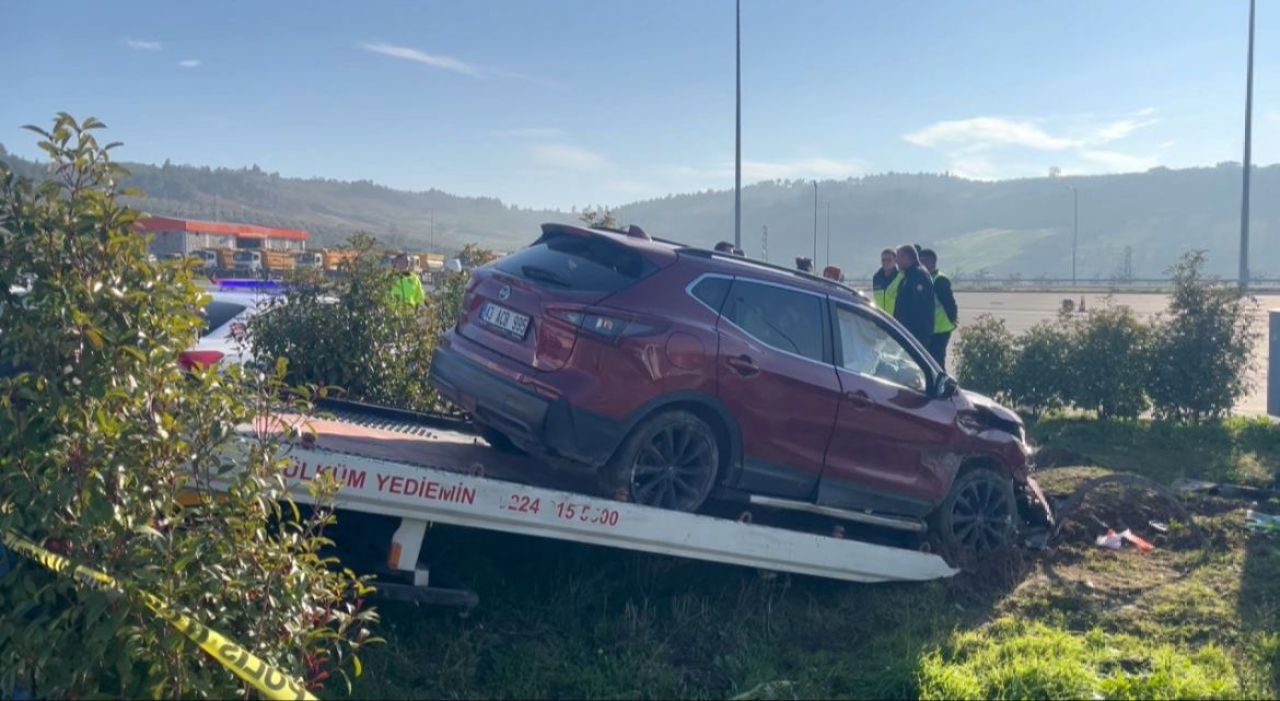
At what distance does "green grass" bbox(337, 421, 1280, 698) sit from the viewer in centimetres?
509

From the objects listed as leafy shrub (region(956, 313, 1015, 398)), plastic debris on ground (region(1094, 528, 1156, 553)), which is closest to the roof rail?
plastic debris on ground (region(1094, 528, 1156, 553))

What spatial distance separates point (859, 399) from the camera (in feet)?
21.7

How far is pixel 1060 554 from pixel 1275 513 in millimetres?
2548

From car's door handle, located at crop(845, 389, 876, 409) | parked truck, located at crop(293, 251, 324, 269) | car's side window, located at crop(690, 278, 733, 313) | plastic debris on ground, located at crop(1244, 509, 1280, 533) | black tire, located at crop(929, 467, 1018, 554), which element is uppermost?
parked truck, located at crop(293, 251, 324, 269)

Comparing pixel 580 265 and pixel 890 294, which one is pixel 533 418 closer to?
pixel 580 265

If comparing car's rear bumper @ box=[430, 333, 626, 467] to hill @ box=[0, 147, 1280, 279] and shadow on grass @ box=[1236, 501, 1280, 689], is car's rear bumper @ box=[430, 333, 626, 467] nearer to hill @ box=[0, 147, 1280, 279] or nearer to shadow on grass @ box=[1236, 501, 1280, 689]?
shadow on grass @ box=[1236, 501, 1280, 689]

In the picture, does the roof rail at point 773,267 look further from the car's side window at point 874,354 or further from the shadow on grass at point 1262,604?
the shadow on grass at point 1262,604

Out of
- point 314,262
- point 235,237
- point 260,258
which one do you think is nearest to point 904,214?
point 235,237

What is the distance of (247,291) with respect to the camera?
1116 centimetres

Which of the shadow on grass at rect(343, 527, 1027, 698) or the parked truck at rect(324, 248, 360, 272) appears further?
the parked truck at rect(324, 248, 360, 272)

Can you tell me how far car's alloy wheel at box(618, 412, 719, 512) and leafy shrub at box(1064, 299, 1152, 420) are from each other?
29.7 ft

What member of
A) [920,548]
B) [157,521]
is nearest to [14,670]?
A: [157,521]

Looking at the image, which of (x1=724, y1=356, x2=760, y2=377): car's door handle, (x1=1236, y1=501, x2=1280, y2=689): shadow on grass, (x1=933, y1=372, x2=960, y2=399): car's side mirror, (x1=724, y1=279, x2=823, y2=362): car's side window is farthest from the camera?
(x1=933, y1=372, x2=960, y2=399): car's side mirror

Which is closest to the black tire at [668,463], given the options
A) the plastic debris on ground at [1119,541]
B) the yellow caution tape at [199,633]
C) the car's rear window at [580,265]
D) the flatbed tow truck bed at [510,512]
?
the flatbed tow truck bed at [510,512]
